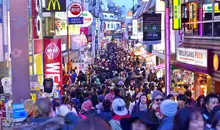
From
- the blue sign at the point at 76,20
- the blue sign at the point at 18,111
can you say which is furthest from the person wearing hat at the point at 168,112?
the blue sign at the point at 76,20

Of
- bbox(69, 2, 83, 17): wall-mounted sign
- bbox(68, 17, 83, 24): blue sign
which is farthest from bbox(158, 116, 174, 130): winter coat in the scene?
bbox(68, 17, 83, 24): blue sign

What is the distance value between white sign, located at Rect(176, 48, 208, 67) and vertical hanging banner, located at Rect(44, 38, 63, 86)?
15.4 feet

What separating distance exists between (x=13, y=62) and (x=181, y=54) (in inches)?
443

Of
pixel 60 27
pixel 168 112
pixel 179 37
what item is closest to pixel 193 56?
pixel 179 37

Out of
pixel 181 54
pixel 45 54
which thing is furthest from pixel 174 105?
pixel 181 54

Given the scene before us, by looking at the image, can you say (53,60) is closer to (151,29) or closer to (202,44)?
(151,29)

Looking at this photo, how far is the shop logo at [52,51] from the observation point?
59.6 feet

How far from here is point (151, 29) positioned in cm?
1953

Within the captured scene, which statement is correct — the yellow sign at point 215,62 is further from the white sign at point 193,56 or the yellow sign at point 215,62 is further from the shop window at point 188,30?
the shop window at point 188,30

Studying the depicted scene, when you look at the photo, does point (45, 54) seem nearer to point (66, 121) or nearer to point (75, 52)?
point (66, 121)

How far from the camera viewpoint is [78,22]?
95.8 feet

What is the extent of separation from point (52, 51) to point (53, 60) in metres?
0.34

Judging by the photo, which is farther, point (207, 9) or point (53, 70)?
point (53, 70)

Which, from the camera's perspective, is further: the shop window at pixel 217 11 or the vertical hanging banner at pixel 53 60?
the vertical hanging banner at pixel 53 60
